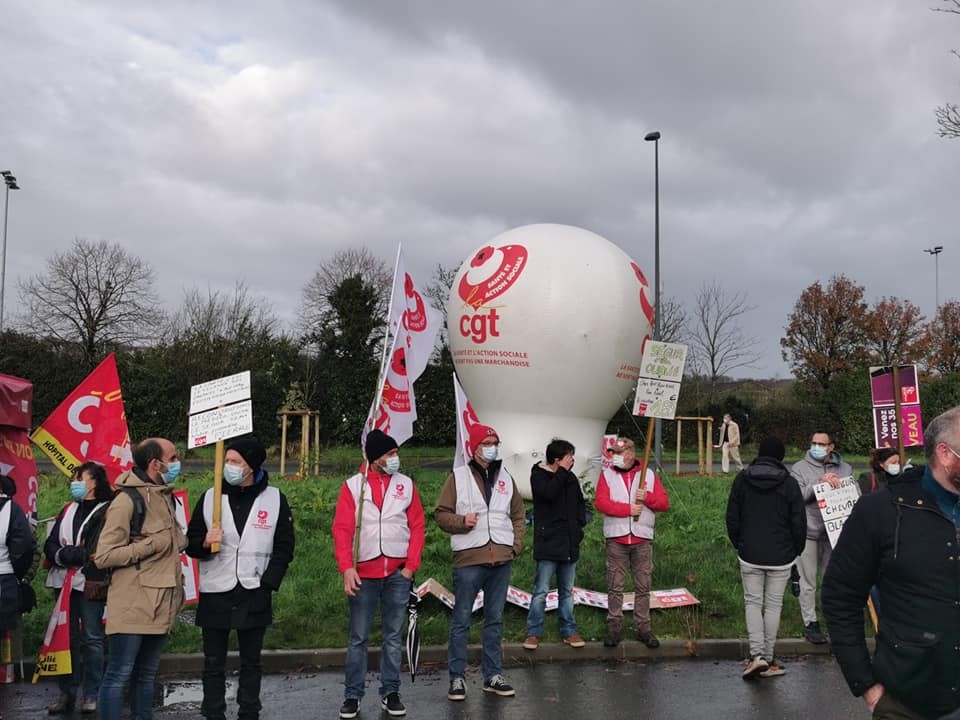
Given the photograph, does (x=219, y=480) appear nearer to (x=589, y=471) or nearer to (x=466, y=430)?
(x=466, y=430)

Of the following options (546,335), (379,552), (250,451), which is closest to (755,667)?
(379,552)

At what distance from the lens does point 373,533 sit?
20.4ft

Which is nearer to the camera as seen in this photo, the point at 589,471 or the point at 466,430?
the point at 466,430

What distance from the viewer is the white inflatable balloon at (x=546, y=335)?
13.7 metres

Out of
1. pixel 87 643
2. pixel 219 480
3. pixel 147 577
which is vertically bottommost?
pixel 87 643

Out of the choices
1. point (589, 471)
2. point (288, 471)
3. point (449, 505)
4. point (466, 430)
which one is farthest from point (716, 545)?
point (288, 471)

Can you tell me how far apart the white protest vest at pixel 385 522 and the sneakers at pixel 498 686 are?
4.13 ft

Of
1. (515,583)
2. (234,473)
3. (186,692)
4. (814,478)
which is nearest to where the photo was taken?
(234,473)

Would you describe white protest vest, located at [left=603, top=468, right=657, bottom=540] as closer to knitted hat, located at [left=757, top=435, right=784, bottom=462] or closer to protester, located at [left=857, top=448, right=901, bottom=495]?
knitted hat, located at [left=757, top=435, right=784, bottom=462]

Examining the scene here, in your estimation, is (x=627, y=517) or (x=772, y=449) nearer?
(x=772, y=449)

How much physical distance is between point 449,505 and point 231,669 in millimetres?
2387

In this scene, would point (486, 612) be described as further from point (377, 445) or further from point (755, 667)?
point (755, 667)

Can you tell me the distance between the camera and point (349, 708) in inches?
240

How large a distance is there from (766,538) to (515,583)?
3304 mm
